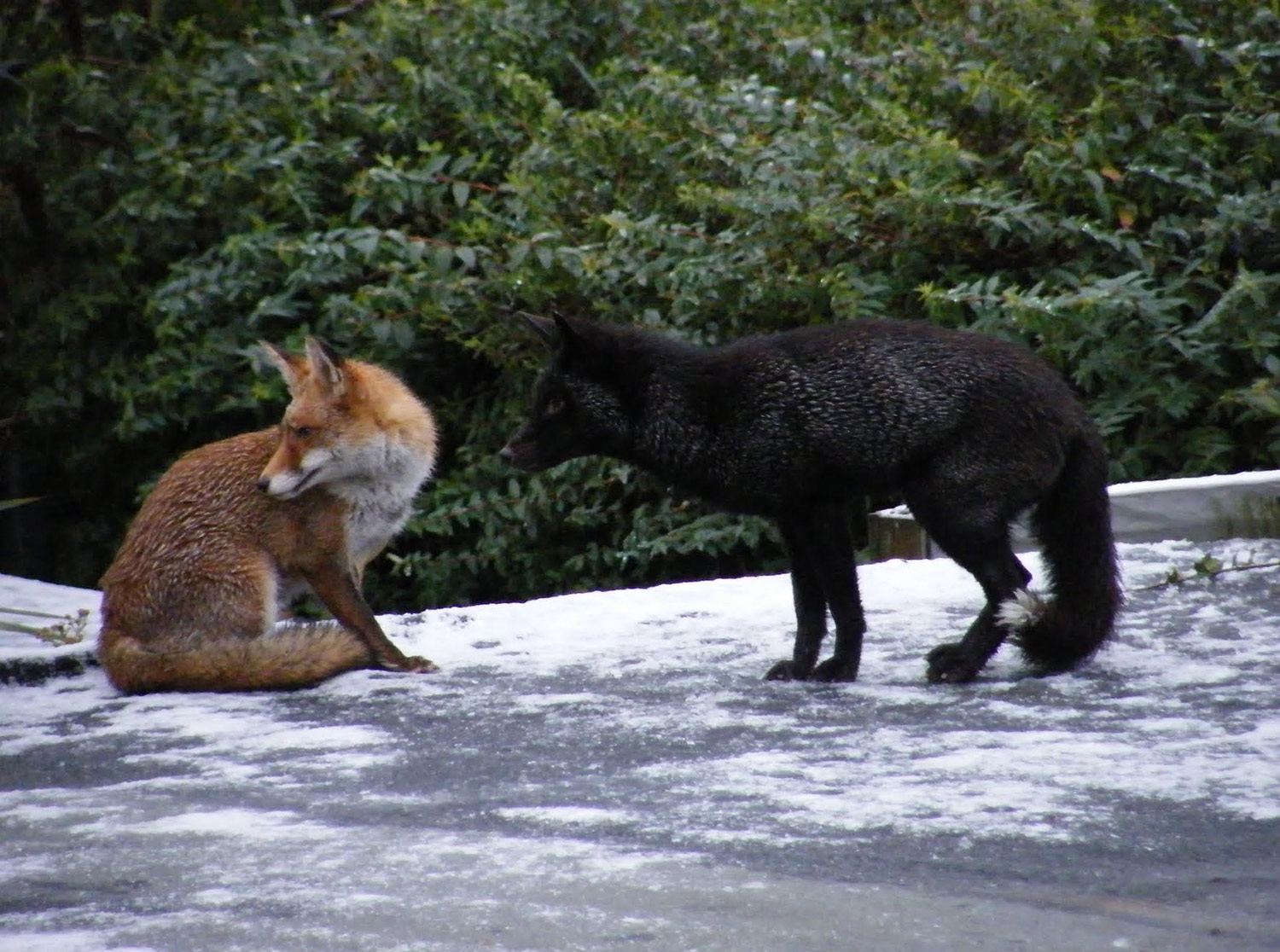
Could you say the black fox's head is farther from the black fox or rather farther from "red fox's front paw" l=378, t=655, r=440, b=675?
"red fox's front paw" l=378, t=655, r=440, b=675

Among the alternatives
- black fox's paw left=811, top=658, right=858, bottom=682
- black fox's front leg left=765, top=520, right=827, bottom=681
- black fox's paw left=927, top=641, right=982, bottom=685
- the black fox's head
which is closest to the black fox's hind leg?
black fox's paw left=927, top=641, right=982, bottom=685

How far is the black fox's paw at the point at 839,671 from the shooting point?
437cm

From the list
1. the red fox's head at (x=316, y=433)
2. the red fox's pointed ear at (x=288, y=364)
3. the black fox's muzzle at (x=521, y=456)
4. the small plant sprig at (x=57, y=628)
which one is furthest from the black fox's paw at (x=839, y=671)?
the small plant sprig at (x=57, y=628)

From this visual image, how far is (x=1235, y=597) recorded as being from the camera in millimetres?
4996

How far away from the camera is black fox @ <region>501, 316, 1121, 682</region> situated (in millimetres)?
4211

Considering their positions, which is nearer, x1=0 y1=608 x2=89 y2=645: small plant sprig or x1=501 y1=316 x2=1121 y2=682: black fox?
x1=501 y1=316 x2=1121 y2=682: black fox

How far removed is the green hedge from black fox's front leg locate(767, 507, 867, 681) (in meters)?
2.06

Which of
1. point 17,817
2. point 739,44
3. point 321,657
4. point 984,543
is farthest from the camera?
point 739,44

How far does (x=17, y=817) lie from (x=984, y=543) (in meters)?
2.32

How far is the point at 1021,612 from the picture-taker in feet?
13.8

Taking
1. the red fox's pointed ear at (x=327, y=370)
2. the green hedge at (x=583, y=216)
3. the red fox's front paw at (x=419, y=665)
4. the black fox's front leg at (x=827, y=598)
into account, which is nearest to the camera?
the black fox's front leg at (x=827, y=598)

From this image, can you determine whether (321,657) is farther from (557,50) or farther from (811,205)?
(557,50)

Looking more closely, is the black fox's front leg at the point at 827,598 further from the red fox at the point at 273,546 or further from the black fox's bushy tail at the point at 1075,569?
the red fox at the point at 273,546

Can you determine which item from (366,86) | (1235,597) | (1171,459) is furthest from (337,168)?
(1235,597)
